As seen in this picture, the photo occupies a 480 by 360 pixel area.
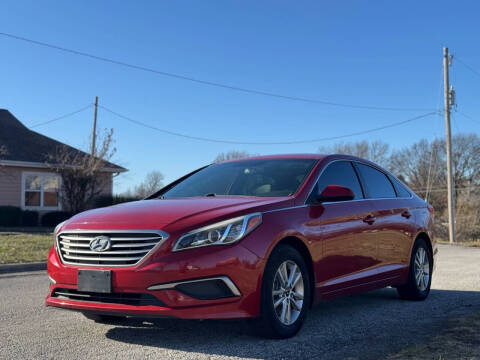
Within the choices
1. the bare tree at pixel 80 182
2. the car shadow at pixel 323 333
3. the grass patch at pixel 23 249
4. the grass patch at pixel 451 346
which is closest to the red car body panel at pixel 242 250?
the car shadow at pixel 323 333

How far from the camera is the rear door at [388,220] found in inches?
249

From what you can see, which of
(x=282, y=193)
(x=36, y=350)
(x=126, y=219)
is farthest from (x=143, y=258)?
(x=282, y=193)

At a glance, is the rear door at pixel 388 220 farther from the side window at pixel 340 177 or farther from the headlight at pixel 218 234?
the headlight at pixel 218 234

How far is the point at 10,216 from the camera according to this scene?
24047mm

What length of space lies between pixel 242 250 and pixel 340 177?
2190 millimetres

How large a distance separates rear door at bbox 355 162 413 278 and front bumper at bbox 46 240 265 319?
2.43 meters

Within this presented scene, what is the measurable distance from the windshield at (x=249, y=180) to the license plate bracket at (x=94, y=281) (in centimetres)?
167

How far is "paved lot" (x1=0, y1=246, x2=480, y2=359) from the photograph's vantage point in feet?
13.9

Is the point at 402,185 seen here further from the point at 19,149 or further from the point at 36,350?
the point at 19,149

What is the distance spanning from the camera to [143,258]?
4.21 m

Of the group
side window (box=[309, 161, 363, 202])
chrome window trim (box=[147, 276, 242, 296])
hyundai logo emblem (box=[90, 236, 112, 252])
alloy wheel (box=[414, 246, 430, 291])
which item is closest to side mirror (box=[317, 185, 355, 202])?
side window (box=[309, 161, 363, 202])

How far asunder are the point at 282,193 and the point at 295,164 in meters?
0.66

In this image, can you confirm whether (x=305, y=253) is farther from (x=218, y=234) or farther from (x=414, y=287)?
(x=414, y=287)

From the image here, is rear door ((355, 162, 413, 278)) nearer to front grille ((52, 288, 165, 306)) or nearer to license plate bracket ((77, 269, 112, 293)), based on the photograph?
front grille ((52, 288, 165, 306))
